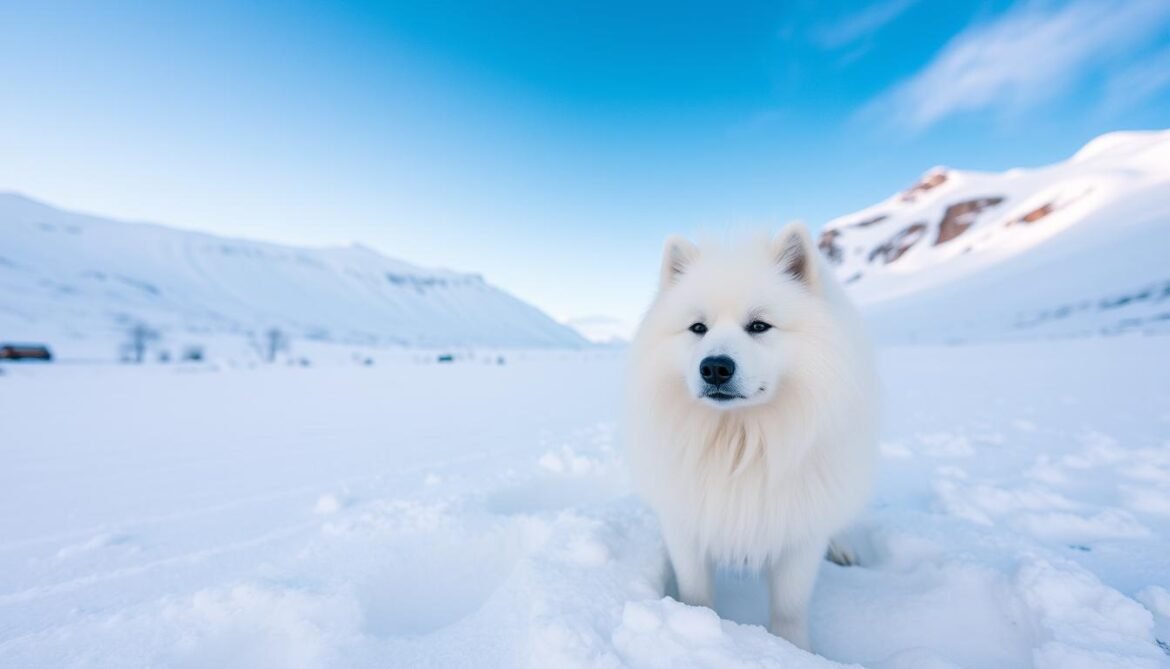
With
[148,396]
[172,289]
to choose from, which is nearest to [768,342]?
[148,396]

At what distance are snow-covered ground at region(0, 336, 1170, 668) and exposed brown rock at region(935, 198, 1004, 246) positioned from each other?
67846 mm

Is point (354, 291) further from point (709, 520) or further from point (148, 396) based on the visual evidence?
point (709, 520)

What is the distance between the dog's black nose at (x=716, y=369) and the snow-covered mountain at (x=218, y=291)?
3082 centimetres

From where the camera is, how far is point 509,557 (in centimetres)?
204

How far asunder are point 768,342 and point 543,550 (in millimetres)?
1269

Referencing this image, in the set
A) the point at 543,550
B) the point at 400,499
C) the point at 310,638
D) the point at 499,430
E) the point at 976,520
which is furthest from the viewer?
the point at 499,430

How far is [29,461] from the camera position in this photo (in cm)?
319

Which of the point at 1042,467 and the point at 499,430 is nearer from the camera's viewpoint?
the point at 1042,467

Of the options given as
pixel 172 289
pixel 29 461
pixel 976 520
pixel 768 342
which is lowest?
pixel 29 461

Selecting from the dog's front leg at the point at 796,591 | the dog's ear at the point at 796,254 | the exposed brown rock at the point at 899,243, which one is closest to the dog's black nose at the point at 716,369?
the dog's ear at the point at 796,254

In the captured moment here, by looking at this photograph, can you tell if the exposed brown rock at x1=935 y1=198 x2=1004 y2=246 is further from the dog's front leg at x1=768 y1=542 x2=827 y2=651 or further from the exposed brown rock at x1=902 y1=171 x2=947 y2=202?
the dog's front leg at x1=768 y1=542 x2=827 y2=651

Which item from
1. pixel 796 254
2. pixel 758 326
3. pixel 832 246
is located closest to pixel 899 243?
pixel 832 246

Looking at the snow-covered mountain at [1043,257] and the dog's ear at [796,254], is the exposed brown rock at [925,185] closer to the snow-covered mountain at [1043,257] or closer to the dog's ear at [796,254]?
the snow-covered mountain at [1043,257]

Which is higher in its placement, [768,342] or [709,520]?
[768,342]
